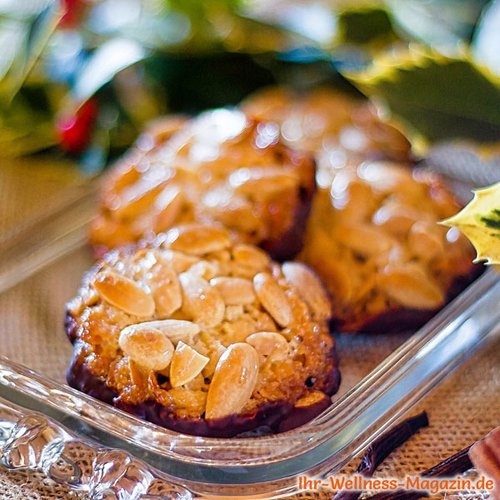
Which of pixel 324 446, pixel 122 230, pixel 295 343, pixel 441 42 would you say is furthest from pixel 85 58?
pixel 324 446

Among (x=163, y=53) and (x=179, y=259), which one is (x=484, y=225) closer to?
(x=179, y=259)

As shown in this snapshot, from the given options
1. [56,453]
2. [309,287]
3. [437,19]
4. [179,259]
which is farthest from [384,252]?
[437,19]

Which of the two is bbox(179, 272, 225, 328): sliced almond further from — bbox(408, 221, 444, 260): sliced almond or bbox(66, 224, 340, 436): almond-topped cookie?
bbox(408, 221, 444, 260): sliced almond

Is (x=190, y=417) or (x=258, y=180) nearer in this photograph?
(x=190, y=417)

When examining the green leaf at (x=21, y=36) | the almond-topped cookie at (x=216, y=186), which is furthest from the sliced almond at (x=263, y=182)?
the green leaf at (x=21, y=36)

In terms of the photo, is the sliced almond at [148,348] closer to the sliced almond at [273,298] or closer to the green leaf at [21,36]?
the sliced almond at [273,298]

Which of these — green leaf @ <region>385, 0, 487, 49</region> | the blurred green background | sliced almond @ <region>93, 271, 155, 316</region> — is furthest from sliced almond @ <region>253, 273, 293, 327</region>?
green leaf @ <region>385, 0, 487, 49</region>

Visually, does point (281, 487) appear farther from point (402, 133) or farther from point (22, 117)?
point (22, 117)
